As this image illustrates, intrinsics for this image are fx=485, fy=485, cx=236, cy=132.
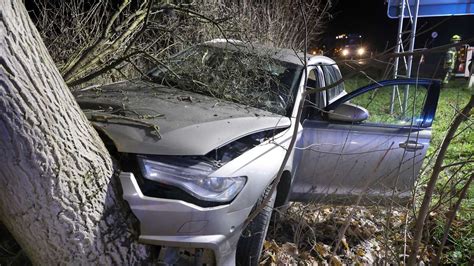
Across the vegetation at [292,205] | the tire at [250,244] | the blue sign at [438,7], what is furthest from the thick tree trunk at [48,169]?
the blue sign at [438,7]

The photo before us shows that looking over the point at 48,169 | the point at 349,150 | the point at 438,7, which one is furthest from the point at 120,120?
the point at 438,7

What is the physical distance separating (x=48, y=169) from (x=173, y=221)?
2.19 ft

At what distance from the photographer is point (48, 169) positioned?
7.16ft

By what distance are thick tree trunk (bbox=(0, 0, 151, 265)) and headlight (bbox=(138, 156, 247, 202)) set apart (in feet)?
0.75

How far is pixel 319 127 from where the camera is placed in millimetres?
3961

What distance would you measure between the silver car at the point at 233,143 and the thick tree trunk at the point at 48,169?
153mm

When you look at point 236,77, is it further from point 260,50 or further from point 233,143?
point 233,143

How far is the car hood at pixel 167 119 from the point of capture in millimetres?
2629

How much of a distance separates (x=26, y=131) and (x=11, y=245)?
1.04 m

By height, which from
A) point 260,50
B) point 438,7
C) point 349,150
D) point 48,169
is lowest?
point 349,150

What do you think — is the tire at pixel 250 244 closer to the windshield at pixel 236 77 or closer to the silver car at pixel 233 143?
the silver car at pixel 233 143

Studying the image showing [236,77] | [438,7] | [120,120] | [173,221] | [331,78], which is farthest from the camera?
[438,7]

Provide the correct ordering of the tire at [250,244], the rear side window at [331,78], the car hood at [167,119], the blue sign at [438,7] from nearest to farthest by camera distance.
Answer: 1. the car hood at [167,119]
2. the tire at [250,244]
3. the rear side window at [331,78]
4. the blue sign at [438,7]

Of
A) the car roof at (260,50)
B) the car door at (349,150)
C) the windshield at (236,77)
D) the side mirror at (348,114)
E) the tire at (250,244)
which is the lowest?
the tire at (250,244)
